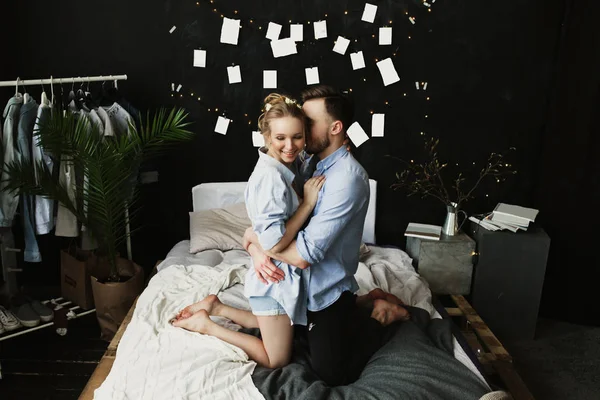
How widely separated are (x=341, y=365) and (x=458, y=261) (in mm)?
1551

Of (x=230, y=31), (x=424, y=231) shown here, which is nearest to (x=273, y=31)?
(x=230, y=31)

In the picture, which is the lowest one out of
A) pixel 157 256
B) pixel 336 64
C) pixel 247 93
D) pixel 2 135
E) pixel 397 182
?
pixel 157 256

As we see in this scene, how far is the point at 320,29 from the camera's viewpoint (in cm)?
349

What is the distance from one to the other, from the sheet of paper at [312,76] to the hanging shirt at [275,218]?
5.96ft

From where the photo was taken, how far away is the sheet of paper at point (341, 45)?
11.5 feet

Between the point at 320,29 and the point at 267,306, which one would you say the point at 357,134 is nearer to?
the point at 320,29

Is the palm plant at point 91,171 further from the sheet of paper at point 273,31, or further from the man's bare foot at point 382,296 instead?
the man's bare foot at point 382,296

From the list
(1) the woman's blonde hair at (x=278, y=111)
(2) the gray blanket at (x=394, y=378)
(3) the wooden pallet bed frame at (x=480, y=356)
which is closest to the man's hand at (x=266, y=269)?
(2) the gray blanket at (x=394, y=378)

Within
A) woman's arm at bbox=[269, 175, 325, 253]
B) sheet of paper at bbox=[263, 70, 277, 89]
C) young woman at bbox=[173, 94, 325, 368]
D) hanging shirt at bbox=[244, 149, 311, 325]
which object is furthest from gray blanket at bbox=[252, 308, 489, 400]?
sheet of paper at bbox=[263, 70, 277, 89]

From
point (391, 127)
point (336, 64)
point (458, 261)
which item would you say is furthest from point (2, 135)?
point (458, 261)

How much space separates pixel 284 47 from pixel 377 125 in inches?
33.8

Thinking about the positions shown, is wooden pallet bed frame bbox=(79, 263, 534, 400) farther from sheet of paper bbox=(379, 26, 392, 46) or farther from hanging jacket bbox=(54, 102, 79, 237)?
sheet of paper bbox=(379, 26, 392, 46)

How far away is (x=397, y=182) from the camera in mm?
3723

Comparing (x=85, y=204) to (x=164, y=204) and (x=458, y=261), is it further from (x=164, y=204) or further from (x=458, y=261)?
(x=458, y=261)
